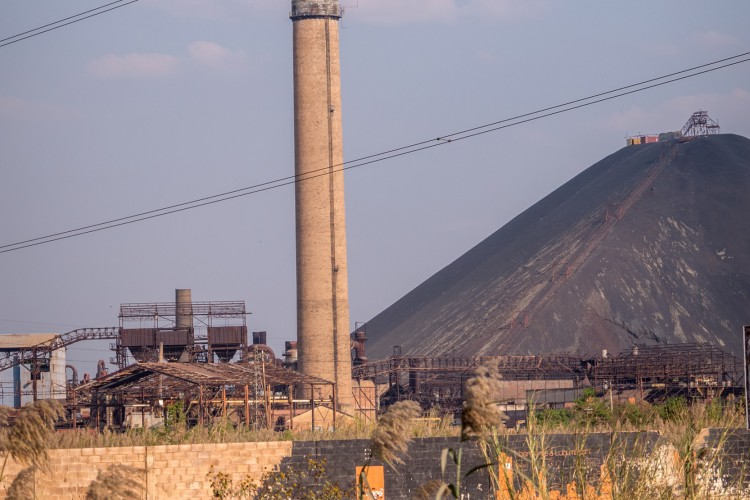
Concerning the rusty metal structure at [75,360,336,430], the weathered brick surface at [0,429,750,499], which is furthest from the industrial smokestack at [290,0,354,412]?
the weathered brick surface at [0,429,750,499]

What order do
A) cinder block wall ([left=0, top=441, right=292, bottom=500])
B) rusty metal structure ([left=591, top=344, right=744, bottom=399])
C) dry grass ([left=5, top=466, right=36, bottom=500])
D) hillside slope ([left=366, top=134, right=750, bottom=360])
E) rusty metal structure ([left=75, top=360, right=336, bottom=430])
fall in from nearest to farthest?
dry grass ([left=5, top=466, right=36, bottom=500]) → cinder block wall ([left=0, top=441, right=292, bottom=500]) → rusty metal structure ([left=75, top=360, right=336, bottom=430]) → rusty metal structure ([left=591, top=344, right=744, bottom=399]) → hillside slope ([left=366, top=134, right=750, bottom=360])

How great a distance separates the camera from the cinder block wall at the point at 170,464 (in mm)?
17922

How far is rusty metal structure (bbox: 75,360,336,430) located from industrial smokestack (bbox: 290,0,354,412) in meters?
2.92

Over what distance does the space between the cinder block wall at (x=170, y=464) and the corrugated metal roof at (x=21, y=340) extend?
4171 cm

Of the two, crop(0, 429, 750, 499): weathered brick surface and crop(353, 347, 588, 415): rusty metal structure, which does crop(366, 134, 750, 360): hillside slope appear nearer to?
crop(353, 347, 588, 415): rusty metal structure

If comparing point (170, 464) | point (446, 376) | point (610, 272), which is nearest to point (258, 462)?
point (170, 464)

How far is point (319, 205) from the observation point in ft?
160

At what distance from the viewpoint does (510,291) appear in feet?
363

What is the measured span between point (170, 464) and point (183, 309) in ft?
134

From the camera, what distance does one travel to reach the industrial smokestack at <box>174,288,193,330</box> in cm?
5812

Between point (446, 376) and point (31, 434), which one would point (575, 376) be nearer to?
point (446, 376)

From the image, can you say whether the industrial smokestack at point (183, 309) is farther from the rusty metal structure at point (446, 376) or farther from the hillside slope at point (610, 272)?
the hillside slope at point (610, 272)

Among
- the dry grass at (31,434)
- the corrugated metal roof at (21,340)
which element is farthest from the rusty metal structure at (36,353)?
the dry grass at (31,434)

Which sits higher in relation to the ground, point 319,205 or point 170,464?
point 319,205
